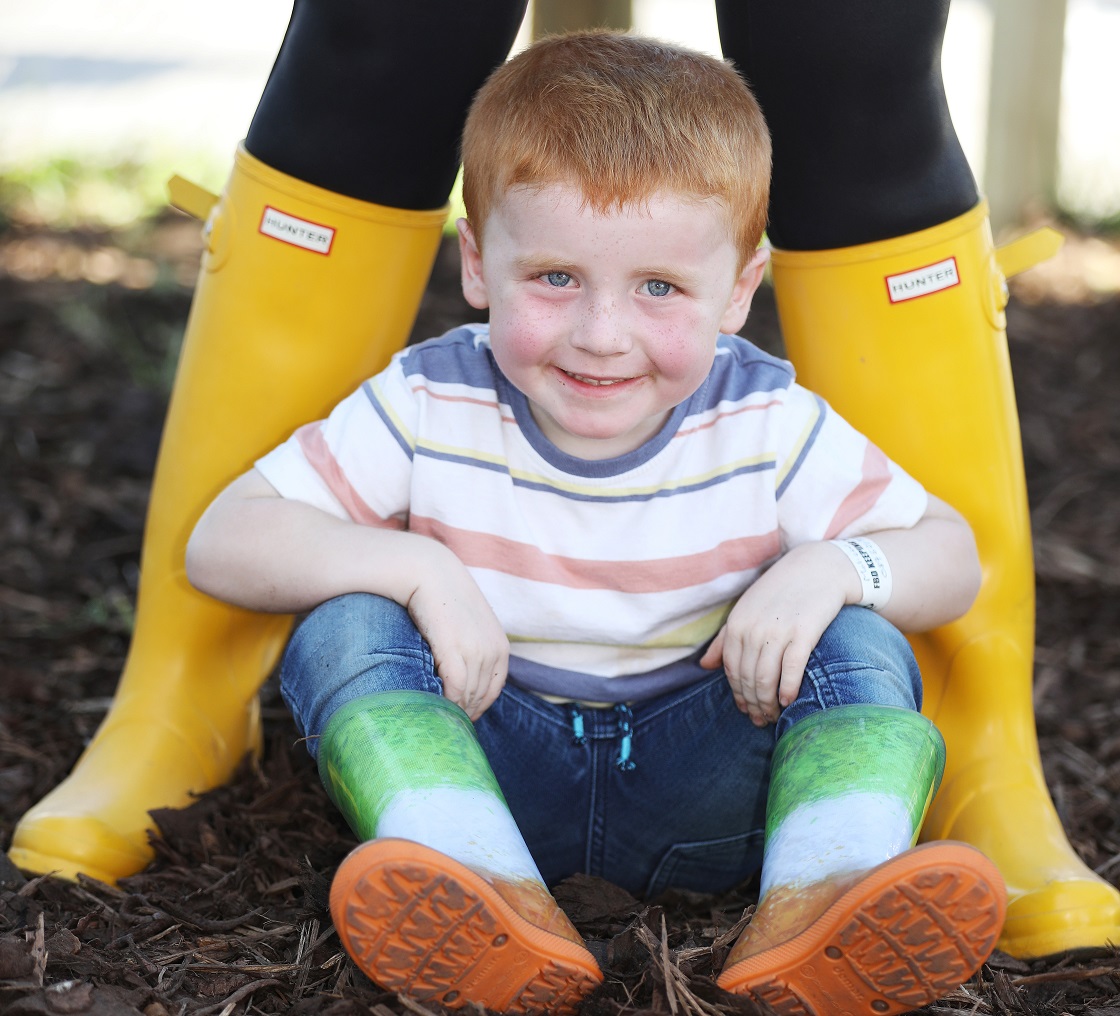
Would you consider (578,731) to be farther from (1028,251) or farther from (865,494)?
(1028,251)

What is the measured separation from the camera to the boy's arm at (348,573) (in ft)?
4.29

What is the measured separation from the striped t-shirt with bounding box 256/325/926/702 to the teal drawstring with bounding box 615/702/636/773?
82mm

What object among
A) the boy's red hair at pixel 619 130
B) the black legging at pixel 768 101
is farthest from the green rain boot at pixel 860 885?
the black legging at pixel 768 101

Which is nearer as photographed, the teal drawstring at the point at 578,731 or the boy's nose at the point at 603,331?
the boy's nose at the point at 603,331

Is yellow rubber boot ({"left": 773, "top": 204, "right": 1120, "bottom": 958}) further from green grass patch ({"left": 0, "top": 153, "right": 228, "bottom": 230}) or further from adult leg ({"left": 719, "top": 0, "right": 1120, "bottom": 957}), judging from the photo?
green grass patch ({"left": 0, "top": 153, "right": 228, "bottom": 230})

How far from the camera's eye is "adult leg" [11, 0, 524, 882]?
1511 millimetres

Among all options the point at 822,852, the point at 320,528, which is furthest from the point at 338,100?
the point at 822,852

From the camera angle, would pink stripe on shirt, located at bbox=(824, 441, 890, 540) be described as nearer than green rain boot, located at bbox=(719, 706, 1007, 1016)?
No

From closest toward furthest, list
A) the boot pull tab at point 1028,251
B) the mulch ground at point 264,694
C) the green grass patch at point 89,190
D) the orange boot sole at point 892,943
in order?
the orange boot sole at point 892,943, the mulch ground at point 264,694, the boot pull tab at point 1028,251, the green grass patch at point 89,190

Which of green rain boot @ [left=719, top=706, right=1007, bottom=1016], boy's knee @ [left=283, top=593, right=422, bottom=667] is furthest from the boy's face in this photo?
green rain boot @ [left=719, top=706, right=1007, bottom=1016]

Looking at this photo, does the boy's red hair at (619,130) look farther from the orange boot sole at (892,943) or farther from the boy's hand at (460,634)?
the orange boot sole at (892,943)

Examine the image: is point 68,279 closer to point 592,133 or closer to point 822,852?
point 592,133

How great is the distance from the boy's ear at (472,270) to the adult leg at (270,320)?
0.20m

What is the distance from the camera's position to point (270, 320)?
63.9 inches
